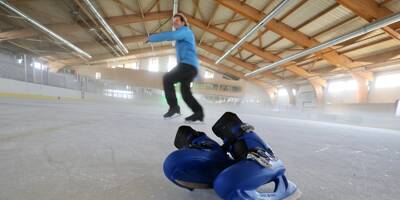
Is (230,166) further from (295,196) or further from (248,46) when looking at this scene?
(248,46)

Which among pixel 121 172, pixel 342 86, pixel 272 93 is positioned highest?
pixel 342 86

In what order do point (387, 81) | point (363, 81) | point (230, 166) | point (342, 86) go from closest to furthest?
point (230, 166)
point (387, 81)
point (363, 81)
point (342, 86)

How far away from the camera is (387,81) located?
961 centimetres

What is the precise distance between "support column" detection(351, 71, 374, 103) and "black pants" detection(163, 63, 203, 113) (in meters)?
11.9

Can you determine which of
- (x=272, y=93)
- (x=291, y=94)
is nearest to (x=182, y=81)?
(x=291, y=94)

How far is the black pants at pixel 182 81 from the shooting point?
1.23 metres

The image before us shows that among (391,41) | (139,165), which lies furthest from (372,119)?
(139,165)

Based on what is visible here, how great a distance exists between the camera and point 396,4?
558 cm

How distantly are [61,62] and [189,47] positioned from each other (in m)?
16.5

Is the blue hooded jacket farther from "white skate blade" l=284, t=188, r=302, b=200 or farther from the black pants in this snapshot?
"white skate blade" l=284, t=188, r=302, b=200

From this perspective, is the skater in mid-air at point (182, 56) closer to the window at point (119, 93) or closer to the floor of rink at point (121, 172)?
the floor of rink at point (121, 172)

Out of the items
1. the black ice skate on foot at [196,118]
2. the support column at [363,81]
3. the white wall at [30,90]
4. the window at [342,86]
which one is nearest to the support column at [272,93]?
the window at [342,86]

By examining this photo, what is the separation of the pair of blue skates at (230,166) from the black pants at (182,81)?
28.9 inches

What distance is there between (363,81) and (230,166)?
42.5 feet
